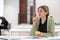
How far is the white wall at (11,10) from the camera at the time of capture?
482 centimetres

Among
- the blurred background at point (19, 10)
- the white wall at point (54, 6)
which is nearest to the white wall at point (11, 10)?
the blurred background at point (19, 10)

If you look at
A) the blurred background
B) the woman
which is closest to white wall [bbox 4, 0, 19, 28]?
the blurred background

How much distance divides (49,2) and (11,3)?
1.41 m

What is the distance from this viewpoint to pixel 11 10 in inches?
192

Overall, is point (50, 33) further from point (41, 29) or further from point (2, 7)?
point (2, 7)

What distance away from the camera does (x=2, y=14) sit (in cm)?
482

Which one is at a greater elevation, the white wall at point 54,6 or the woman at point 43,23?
the white wall at point 54,6

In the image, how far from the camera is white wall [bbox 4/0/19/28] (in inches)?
190

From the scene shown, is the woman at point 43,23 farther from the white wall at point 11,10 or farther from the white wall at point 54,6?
the white wall at point 11,10

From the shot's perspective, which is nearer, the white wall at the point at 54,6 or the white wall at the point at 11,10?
the white wall at the point at 54,6

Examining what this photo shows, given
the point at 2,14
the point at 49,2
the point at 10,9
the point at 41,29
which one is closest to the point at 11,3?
the point at 10,9

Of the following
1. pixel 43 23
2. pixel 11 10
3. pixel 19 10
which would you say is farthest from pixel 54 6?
pixel 43 23

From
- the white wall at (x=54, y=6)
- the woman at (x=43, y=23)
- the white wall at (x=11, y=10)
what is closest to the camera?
the woman at (x=43, y=23)

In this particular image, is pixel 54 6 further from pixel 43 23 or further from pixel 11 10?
pixel 43 23
